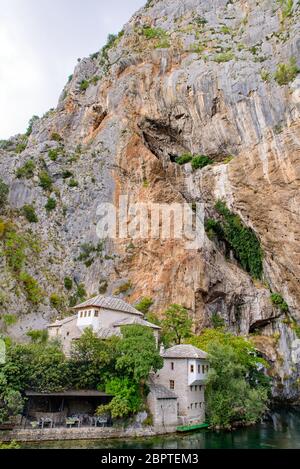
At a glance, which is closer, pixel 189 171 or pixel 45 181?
pixel 189 171

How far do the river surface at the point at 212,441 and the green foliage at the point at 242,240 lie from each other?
2359 cm

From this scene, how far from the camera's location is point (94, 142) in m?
63.8

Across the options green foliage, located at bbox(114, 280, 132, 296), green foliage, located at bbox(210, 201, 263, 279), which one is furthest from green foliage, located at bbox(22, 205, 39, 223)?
green foliage, located at bbox(210, 201, 263, 279)

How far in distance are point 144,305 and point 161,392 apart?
15.6 metres

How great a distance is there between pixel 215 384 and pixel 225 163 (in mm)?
29601

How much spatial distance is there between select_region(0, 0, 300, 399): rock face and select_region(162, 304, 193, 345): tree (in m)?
4.81

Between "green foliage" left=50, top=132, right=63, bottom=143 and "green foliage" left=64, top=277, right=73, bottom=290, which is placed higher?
"green foliage" left=50, top=132, right=63, bottom=143

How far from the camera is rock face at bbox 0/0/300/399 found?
156ft

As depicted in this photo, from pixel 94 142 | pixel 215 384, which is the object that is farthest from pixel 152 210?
pixel 215 384

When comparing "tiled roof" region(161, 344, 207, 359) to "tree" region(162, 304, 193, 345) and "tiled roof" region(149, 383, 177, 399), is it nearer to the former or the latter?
"tiled roof" region(149, 383, 177, 399)

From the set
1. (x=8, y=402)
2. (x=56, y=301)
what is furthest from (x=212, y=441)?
(x=56, y=301)

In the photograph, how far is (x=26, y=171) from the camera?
58031mm

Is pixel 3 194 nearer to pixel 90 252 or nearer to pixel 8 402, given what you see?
pixel 90 252

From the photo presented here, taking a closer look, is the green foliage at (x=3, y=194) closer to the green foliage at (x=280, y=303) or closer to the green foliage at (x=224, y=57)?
the green foliage at (x=224, y=57)
